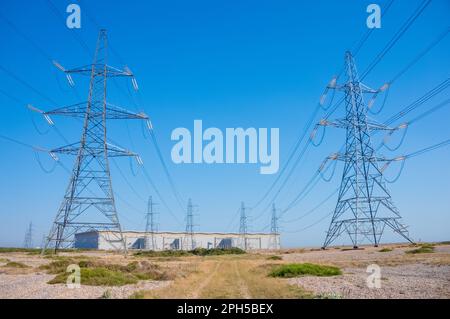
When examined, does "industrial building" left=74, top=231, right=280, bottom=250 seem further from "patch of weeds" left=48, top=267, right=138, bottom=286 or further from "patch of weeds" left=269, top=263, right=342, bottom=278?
"patch of weeds" left=269, top=263, right=342, bottom=278

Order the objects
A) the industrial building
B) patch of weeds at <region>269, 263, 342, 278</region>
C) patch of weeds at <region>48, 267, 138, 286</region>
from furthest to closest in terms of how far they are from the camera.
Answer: the industrial building, patch of weeds at <region>269, 263, 342, 278</region>, patch of weeds at <region>48, 267, 138, 286</region>

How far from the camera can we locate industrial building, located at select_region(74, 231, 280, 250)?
371ft

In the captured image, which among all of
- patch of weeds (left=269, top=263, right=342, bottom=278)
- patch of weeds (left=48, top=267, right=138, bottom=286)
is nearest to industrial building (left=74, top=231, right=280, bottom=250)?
patch of weeds (left=48, top=267, right=138, bottom=286)

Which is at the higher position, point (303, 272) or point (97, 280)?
point (97, 280)

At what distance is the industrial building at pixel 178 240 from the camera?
113 metres

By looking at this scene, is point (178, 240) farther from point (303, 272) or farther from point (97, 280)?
point (97, 280)

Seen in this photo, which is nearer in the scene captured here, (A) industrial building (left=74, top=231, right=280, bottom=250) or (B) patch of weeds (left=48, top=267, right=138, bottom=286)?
(B) patch of weeds (left=48, top=267, right=138, bottom=286)

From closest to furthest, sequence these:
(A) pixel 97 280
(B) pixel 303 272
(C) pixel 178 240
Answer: (A) pixel 97 280 → (B) pixel 303 272 → (C) pixel 178 240

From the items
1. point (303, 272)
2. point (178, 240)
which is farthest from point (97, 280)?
point (178, 240)

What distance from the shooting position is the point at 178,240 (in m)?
135

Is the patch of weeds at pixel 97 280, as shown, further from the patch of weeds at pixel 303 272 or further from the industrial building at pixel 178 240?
the industrial building at pixel 178 240

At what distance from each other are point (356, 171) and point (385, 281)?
3313cm

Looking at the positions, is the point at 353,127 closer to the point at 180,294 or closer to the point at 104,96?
the point at 104,96

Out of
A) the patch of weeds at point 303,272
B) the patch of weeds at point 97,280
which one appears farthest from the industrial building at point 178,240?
the patch of weeds at point 303,272
